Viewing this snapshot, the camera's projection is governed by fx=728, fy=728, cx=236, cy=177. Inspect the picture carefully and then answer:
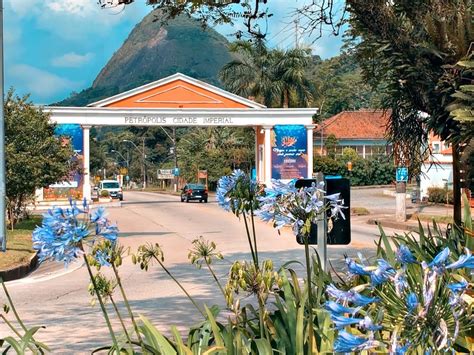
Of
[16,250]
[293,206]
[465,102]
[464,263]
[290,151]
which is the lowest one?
[16,250]

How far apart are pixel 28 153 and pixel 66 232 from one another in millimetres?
20480

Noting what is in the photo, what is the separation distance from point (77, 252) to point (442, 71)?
20.0ft

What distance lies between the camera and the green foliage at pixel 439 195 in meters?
38.5

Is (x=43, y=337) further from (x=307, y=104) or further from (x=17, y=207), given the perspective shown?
(x=307, y=104)

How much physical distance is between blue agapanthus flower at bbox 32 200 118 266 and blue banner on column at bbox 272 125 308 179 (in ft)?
136

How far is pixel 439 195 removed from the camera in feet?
130

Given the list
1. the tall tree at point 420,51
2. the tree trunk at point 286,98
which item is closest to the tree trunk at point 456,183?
the tall tree at point 420,51

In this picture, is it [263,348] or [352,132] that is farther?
[352,132]

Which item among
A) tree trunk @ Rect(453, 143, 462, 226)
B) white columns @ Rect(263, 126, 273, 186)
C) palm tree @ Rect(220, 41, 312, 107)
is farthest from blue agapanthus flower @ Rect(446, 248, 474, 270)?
palm tree @ Rect(220, 41, 312, 107)

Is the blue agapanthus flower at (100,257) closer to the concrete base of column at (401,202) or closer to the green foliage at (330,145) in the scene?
the concrete base of column at (401,202)

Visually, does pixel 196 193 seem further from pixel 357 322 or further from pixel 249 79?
pixel 357 322

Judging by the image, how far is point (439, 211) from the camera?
111 ft

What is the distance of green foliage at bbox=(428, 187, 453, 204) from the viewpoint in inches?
1515

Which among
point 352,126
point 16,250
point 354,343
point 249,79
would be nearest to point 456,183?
point 354,343
